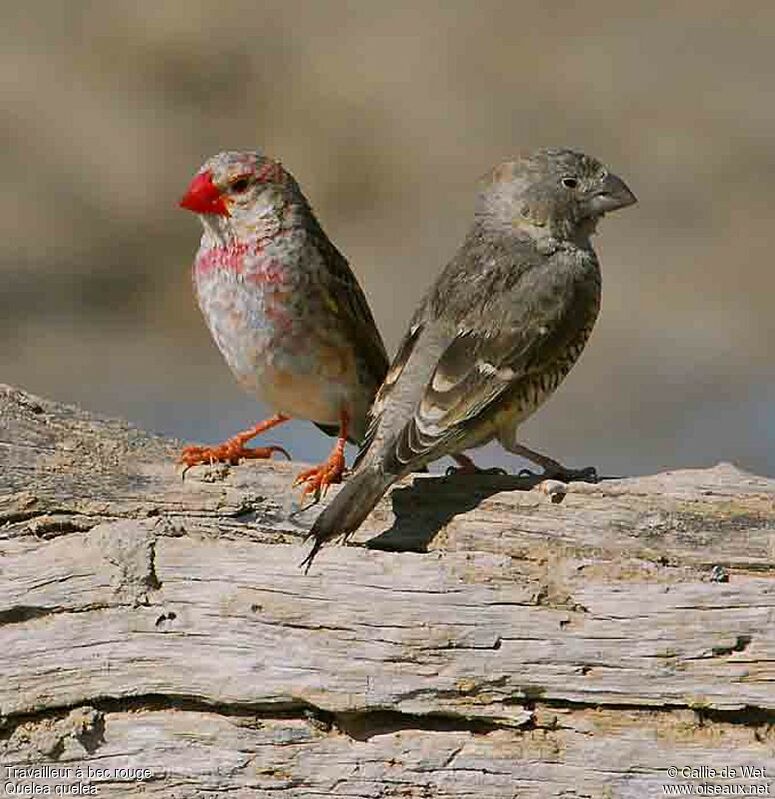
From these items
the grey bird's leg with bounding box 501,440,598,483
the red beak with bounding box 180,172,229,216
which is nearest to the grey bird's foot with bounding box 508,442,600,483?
the grey bird's leg with bounding box 501,440,598,483

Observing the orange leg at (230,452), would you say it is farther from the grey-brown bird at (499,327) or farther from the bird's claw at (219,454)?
the grey-brown bird at (499,327)

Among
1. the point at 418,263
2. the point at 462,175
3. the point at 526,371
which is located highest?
the point at 462,175

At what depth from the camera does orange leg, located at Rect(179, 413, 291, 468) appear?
8.20 meters

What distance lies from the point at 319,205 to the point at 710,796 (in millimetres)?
10496

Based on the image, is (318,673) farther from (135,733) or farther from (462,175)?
(462,175)

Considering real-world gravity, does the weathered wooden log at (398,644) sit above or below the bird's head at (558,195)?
below

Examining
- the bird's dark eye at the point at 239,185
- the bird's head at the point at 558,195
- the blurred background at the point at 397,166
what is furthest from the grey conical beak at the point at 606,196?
the blurred background at the point at 397,166

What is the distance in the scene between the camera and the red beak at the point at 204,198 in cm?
896

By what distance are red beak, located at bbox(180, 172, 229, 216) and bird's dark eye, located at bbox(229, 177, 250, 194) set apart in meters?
0.06

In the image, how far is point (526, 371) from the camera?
8352mm

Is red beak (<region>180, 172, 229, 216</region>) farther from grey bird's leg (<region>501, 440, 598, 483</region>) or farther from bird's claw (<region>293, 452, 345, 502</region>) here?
grey bird's leg (<region>501, 440, 598, 483</region>)

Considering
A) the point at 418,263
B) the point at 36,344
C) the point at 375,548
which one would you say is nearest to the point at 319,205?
the point at 418,263

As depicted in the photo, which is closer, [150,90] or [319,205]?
[319,205]

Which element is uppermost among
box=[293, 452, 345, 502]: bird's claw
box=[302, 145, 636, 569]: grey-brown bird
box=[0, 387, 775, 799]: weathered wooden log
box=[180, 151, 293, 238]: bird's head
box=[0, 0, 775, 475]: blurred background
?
box=[0, 0, 775, 475]: blurred background
